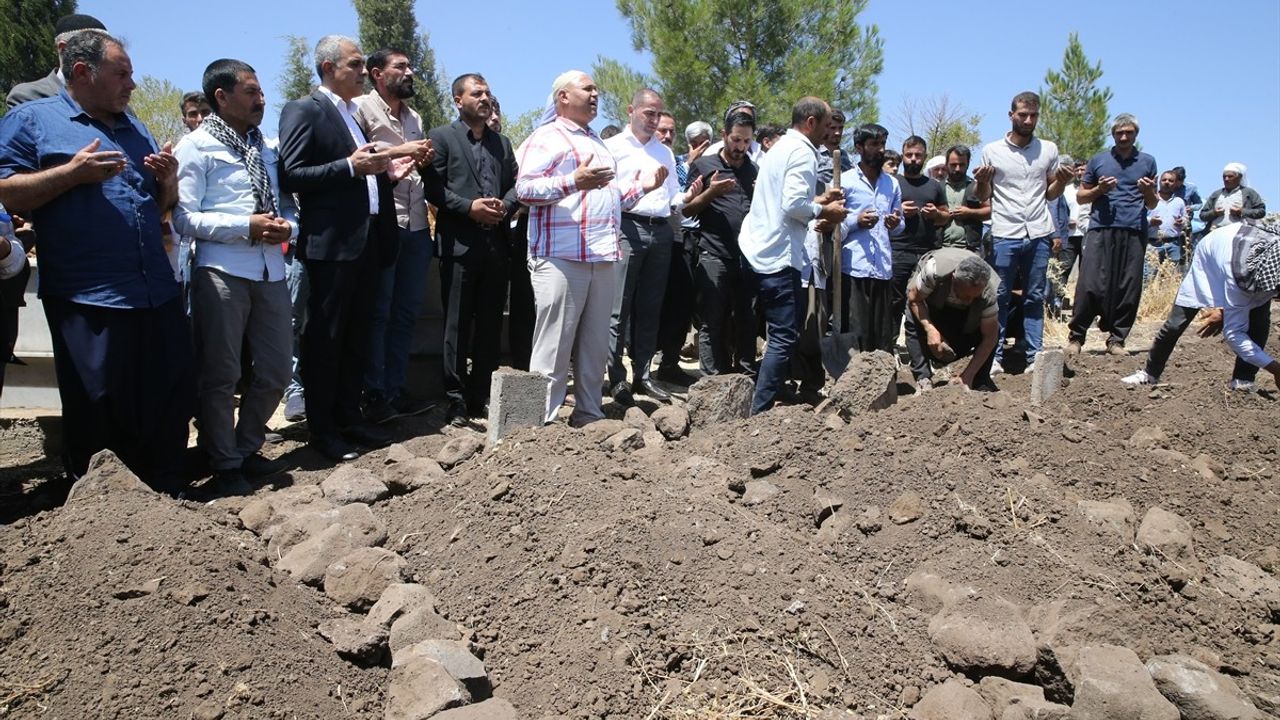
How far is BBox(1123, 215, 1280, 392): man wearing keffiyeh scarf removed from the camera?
21.9ft

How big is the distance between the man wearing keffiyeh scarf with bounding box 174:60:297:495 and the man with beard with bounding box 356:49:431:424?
31.5 inches

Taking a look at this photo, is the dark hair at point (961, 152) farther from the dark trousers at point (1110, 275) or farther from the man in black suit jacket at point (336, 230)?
the man in black suit jacket at point (336, 230)

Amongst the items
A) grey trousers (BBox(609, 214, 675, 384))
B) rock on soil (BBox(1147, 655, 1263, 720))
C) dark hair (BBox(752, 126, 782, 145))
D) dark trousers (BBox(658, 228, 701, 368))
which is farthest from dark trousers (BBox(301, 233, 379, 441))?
dark hair (BBox(752, 126, 782, 145))

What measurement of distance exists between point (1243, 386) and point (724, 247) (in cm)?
386

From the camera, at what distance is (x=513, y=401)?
5012mm

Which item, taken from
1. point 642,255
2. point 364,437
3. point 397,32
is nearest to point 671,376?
point 642,255

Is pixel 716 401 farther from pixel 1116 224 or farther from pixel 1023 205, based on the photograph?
pixel 1116 224

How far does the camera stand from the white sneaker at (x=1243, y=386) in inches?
281

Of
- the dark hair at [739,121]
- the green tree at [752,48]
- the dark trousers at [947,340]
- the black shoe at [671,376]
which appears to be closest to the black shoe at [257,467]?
the black shoe at [671,376]

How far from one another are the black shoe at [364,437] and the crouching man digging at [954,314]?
3.51 metres

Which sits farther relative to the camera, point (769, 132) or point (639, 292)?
point (769, 132)

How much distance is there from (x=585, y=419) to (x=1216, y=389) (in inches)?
185

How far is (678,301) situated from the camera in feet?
24.7

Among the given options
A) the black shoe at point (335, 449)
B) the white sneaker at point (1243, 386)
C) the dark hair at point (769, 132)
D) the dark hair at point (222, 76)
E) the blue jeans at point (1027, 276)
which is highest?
the dark hair at point (769, 132)
